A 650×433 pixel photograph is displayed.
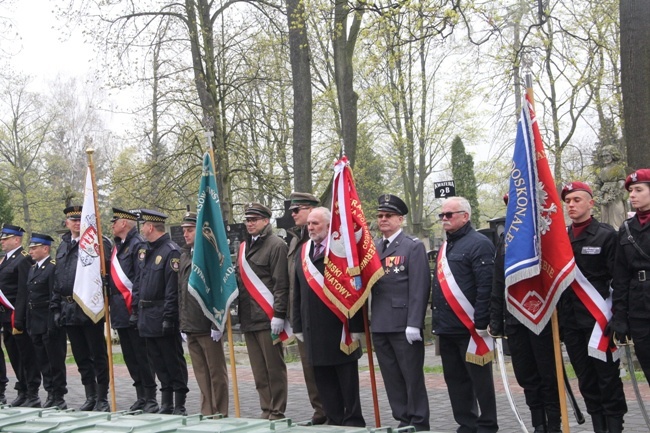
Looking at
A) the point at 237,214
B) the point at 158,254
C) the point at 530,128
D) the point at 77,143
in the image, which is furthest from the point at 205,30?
the point at 77,143

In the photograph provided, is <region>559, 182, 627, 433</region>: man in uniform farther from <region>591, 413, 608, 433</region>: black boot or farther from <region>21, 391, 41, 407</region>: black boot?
<region>21, 391, 41, 407</region>: black boot

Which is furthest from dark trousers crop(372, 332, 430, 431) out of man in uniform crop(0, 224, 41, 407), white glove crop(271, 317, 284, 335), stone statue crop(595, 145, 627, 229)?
stone statue crop(595, 145, 627, 229)

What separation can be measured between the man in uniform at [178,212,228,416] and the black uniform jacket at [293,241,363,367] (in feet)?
4.35

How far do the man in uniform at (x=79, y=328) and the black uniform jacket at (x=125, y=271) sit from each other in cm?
32

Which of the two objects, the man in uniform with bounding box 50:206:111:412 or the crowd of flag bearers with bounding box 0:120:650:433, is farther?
the man in uniform with bounding box 50:206:111:412

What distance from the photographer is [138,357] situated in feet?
31.8

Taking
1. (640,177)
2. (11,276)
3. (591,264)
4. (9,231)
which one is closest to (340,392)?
(591,264)

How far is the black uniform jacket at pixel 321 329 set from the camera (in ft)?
24.5

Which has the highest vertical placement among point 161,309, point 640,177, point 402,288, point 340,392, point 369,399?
point 640,177

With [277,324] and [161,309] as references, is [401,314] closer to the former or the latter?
[277,324]

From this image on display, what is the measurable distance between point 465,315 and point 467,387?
68cm

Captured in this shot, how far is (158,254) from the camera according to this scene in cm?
920

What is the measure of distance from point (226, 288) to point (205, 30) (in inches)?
596

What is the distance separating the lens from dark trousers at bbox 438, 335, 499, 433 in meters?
6.77
